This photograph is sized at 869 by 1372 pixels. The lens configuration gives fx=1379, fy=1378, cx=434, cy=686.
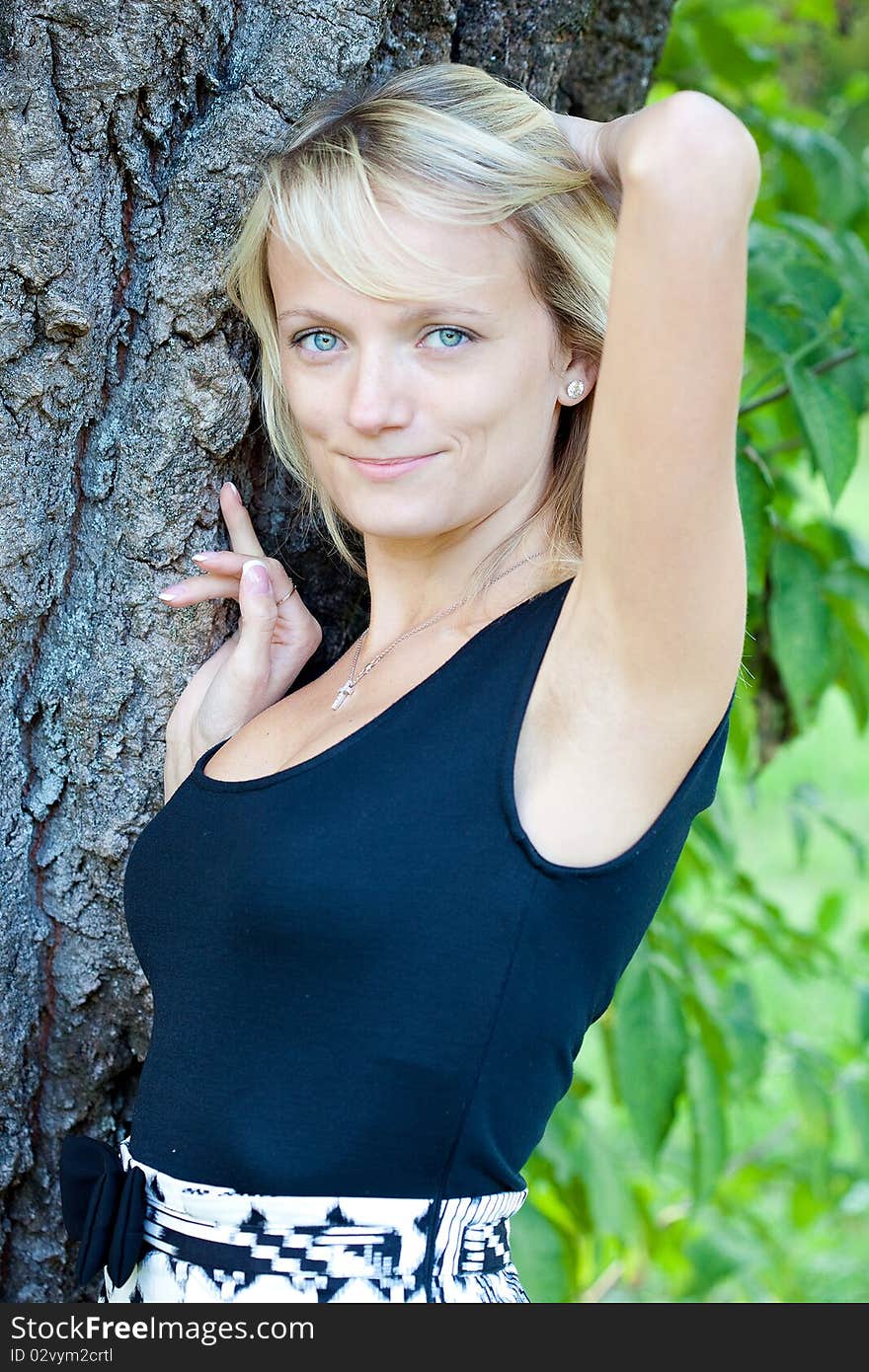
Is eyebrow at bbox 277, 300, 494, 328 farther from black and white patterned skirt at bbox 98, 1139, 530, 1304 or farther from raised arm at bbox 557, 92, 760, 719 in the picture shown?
black and white patterned skirt at bbox 98, 1139, 530, 1304

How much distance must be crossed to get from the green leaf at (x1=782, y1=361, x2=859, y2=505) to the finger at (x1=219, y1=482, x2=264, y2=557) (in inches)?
29.0

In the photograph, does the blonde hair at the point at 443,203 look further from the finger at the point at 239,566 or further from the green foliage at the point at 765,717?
the green foliage at the point at 765,717

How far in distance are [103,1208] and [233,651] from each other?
2.26ft

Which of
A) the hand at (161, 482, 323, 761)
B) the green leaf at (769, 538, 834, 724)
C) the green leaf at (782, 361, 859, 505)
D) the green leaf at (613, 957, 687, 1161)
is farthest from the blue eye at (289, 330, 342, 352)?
the green leaf at (613, 957, 687, 1161)

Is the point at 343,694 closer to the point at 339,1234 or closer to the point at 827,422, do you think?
the point at 339,1234

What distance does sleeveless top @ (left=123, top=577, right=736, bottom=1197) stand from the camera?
4.47ft

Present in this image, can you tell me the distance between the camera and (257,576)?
5.76 ft

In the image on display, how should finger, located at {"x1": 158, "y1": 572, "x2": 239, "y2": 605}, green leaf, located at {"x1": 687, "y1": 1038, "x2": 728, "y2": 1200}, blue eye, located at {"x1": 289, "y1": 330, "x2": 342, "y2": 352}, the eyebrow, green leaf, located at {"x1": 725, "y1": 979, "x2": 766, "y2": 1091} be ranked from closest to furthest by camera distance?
the eyebrow
blue eye, located at {"x1": 289, "y1": 330, "x2": 342, "y2": 352}
finger, located at {"x1": 158, "y1": 572, "x2": 239, "y2": 605}
green leaf, located at {"x1": 687, "y1": 1038, "x2": 728, "y2": 1200}
green leaf, located at {"x1": 725, "y1": 979, "x2": 766, "y2": 1091}

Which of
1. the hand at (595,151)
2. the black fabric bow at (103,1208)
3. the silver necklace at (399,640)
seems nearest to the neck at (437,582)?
the silver necklace at (399,640)

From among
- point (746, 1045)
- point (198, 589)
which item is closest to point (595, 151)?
point (198, 589)

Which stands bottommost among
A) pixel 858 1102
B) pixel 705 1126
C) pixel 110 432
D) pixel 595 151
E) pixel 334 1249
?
pixel 858 1102
